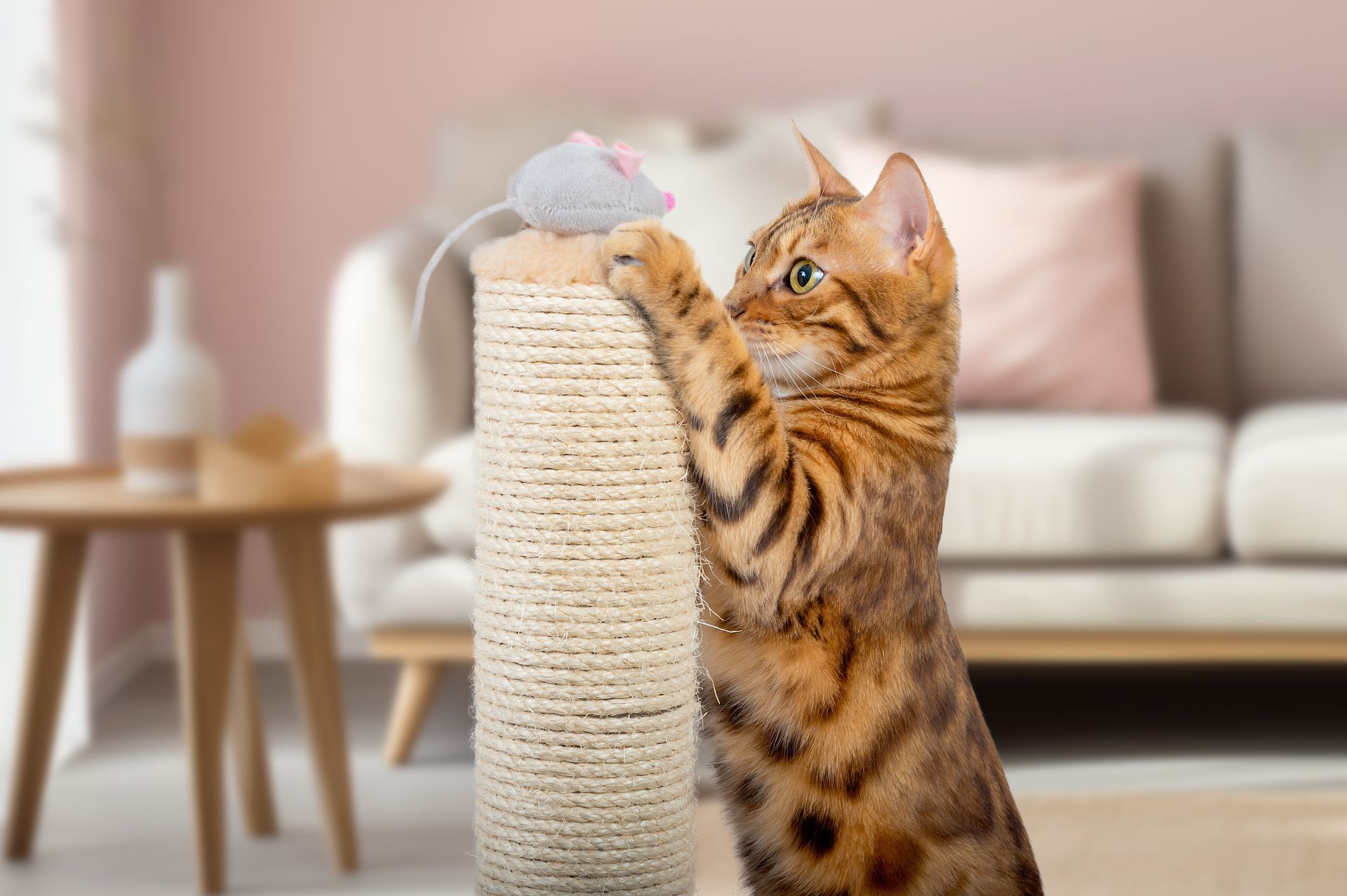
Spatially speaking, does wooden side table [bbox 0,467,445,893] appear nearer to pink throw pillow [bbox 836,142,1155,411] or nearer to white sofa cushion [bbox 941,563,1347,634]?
white sofa cushion [bbox 941,563,1347,634]

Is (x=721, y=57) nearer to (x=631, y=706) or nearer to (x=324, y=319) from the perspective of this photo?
(x=324, y=319)

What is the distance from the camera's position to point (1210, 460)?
6.05ft

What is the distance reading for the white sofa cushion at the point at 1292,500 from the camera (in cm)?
179

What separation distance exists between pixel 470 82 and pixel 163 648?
47.9 inches

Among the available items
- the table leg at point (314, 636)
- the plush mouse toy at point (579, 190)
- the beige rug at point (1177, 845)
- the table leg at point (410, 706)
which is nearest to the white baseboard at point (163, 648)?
the table leg at point (410, 706)

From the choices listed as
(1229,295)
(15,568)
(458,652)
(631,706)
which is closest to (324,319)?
(15,568)

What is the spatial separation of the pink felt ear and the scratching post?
4cm

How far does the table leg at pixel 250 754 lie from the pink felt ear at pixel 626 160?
3.89 feet

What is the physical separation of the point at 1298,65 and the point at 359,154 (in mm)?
1743

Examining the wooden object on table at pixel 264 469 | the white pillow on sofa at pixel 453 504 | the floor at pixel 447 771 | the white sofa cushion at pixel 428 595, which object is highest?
the wooden object on table at pixel 264 469

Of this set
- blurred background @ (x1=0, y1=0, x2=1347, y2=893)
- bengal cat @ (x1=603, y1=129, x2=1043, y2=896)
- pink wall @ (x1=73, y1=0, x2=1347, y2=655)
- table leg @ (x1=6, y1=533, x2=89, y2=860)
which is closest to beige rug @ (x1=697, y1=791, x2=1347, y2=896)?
blurred background @ (x1=0, y1=0, x2=1347, y2=893)

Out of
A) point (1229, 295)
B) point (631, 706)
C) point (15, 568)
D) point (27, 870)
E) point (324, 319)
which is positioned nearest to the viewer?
point (631, 706)

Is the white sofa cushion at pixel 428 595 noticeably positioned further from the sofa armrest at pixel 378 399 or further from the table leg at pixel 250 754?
the table leg at pixel 250 754

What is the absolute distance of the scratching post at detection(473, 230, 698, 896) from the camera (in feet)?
2.60
